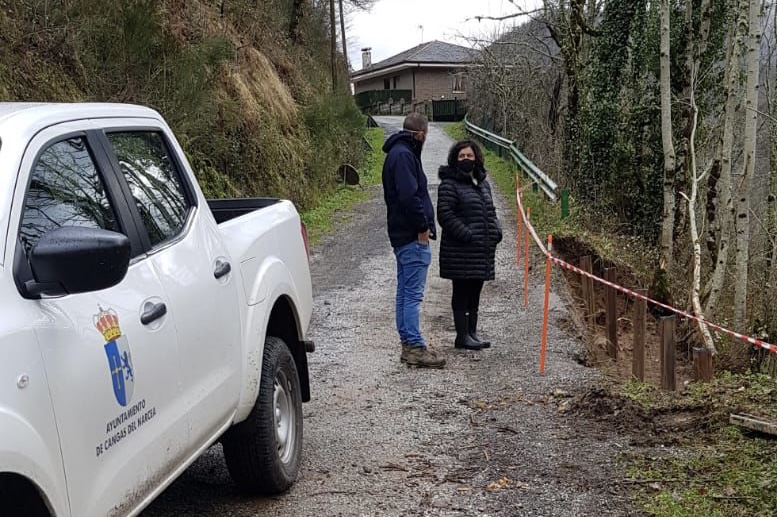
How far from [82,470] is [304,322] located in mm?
2643

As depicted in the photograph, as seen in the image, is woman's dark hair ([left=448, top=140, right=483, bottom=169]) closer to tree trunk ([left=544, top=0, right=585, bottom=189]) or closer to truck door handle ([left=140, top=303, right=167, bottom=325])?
truck door handle ([left=140, top=303, right=167, bottom=325])

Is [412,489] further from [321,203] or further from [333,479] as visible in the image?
[321,203]

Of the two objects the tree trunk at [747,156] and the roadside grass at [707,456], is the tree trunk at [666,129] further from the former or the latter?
the roadside grass at [707,456]

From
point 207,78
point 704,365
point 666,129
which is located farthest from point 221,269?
point 207,78

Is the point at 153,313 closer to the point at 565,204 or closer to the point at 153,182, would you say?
the point at 153,182

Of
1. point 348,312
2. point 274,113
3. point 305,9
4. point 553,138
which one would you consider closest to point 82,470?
point 348,312

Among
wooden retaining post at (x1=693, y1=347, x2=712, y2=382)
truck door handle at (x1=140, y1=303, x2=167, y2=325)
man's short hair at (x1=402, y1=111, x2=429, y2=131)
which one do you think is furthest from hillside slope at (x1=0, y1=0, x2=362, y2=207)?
wooden retaining post at (x1=693, y1=347, x2=712, y2=382)

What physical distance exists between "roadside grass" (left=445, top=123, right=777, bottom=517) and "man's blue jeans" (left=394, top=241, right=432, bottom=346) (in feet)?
5.95

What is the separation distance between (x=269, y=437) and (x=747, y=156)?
23.8ft

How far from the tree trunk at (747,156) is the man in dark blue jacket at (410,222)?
4219mm

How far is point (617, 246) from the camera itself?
15.1 meters

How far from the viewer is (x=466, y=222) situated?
771 cm

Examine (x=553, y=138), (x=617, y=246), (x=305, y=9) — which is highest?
(x=305, y=9)

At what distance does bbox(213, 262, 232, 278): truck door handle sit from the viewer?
3.97 meters
